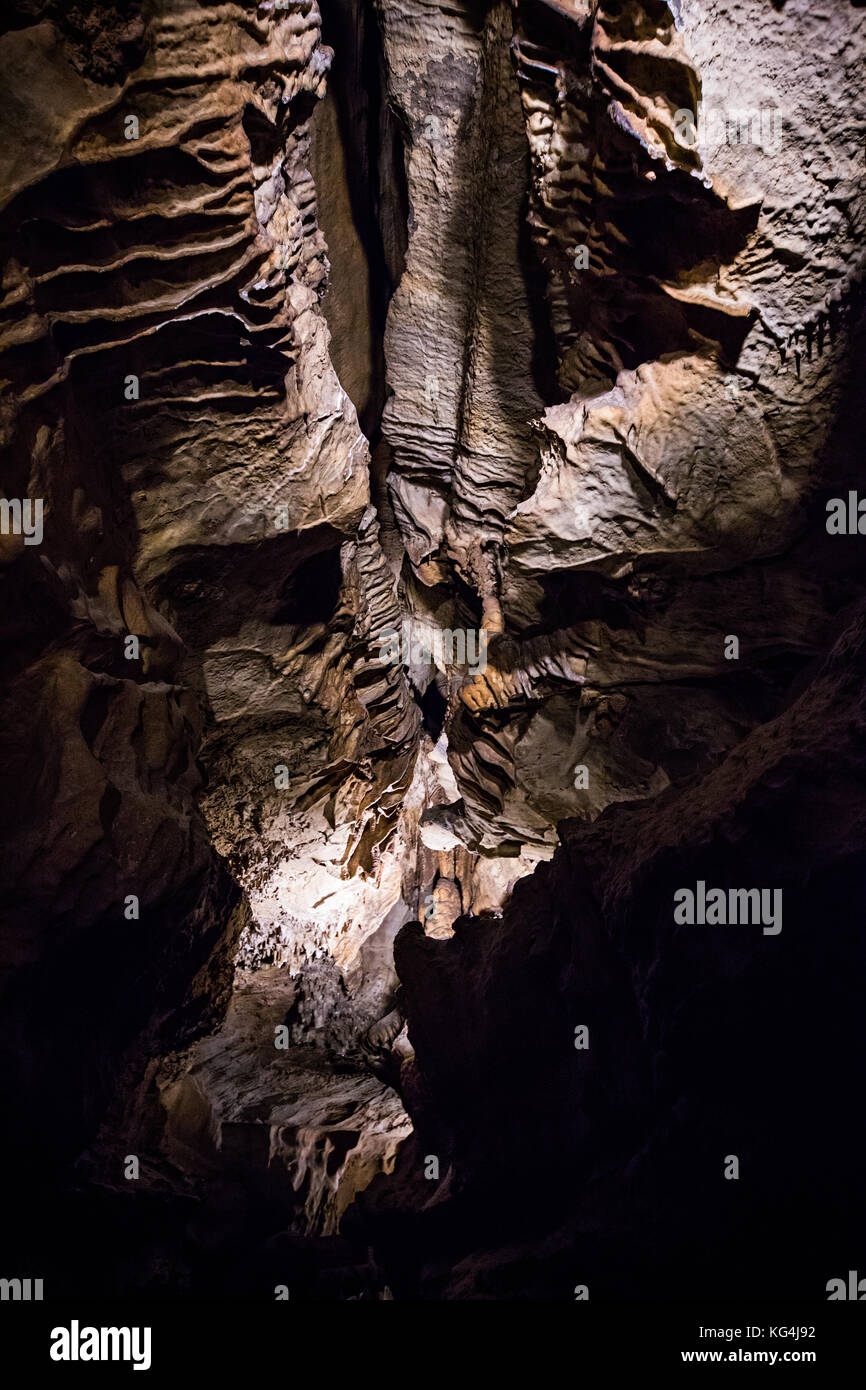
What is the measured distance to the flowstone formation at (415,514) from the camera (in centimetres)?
266

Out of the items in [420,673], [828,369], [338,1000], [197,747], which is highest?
[828,369]

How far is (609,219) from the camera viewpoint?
354 cm

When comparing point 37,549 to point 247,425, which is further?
point 247,425

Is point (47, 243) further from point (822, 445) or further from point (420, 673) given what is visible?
point (420, 673)

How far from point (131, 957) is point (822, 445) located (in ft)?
12.9

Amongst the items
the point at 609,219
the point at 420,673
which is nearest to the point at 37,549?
the point at 609,219

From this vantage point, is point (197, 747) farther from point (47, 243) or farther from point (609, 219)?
point (609, 219)

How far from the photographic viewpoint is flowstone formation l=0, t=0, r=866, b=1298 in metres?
2.66

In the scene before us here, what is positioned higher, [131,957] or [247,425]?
[247,425]

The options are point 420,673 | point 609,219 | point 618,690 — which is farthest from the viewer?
point 420,673

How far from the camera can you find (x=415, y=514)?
5.93 m

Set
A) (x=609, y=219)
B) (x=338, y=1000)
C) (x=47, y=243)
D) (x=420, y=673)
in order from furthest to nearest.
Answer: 1. (x=420, y=673)
2. (x=338, y=1000)
3. (x=609, y=219)
4. (x=47, y=243)

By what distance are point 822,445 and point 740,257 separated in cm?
98
